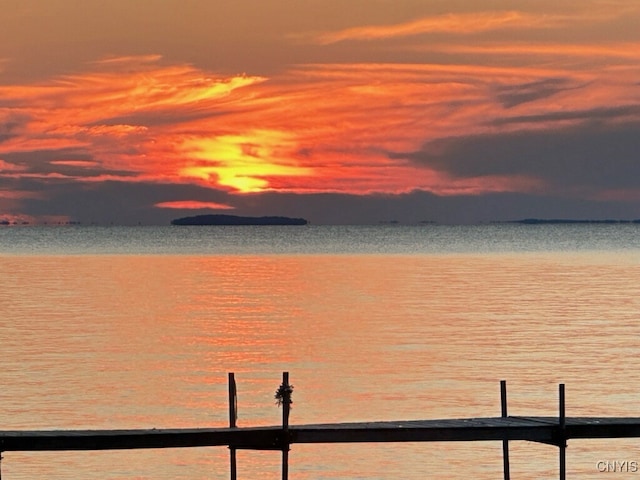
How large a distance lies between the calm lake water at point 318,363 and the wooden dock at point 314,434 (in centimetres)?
658

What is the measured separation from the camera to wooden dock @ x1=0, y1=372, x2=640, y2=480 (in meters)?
20.7

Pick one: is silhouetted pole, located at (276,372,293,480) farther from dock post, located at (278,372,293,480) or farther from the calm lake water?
the calm lake water

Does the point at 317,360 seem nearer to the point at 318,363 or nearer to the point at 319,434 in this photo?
the point at 318,363

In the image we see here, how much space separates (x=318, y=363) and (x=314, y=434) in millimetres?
23965

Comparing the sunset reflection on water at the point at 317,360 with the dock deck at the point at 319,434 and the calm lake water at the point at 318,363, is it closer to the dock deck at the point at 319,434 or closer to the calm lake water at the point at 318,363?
the calm lake water at the point at 318,363

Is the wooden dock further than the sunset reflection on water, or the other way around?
the sunset reflection on water

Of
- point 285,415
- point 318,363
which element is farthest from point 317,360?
point 285,415

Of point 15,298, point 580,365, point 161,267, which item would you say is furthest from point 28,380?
point 161,267

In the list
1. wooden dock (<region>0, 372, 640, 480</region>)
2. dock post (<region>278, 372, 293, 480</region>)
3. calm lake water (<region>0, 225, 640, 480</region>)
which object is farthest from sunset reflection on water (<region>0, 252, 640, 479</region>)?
wooden dock (<region>0, 372, 640, 480</region>)

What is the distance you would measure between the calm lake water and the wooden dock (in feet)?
21.6

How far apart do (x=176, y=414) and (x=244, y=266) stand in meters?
78.4

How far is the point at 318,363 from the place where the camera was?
148 ft

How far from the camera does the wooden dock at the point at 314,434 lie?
2073 centimetres

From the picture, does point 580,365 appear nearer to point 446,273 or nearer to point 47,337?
point 47,337
